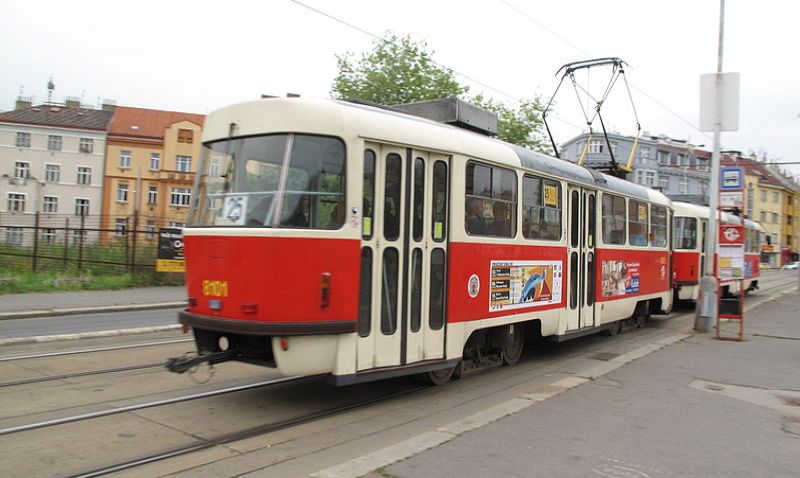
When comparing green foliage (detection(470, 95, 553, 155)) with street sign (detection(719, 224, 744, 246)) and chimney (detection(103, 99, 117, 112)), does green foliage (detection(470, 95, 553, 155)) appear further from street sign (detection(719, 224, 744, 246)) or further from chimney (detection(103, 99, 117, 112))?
chimney (detection(103, 99, 117, 112))

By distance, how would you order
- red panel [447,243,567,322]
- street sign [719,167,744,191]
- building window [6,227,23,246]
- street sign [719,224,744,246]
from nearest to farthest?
red panel [447,243,567,322]
street sign [719,224,744,246]
street sign [719,167,744,191]
building window [6,227,23,246]

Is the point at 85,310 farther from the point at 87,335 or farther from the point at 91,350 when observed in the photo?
the point at 91,350

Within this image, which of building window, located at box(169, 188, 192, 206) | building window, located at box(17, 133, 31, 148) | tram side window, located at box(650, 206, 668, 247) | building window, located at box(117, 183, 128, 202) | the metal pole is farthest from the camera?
building window, located at box(117, 183, 128, 202)

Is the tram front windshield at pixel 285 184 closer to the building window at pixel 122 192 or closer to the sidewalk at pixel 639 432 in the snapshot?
the sidewalk at pixel 639 432

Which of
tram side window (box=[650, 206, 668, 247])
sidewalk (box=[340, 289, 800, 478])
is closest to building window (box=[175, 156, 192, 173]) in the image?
tram side window (box=[650, 206, 668, 247])

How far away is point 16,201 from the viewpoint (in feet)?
178

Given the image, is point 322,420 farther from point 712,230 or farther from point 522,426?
point 712,230

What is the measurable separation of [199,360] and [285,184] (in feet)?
6.22

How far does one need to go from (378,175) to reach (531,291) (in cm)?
344

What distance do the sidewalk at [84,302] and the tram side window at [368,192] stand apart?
440 inches

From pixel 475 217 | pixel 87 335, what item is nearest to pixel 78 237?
pixel 87 335

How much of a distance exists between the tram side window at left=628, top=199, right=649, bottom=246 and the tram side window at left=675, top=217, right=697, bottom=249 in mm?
5000

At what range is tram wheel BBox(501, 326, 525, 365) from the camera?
877cm

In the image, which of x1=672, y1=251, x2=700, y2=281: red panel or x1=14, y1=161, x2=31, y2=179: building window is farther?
x1=14, y1=161, x2=31, y2=179: building window
